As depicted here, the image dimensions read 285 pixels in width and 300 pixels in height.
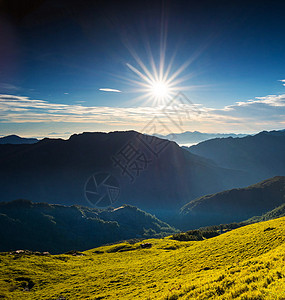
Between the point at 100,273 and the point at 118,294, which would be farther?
the point at 100,273

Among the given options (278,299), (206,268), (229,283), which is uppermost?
(278,299)

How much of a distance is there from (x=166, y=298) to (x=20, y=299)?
43520mm

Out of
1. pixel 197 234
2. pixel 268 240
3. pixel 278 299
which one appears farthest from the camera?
pixel 197 234

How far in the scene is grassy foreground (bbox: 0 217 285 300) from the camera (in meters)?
17.2

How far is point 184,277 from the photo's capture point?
31.9 metres

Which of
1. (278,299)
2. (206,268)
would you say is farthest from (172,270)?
(278,299)

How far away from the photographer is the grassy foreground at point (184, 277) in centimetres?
1717

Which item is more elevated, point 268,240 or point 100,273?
point 268,240

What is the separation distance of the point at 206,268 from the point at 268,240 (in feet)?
47.7

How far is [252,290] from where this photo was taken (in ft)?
49.6

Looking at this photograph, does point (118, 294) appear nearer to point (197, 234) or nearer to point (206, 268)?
point (206, 268)

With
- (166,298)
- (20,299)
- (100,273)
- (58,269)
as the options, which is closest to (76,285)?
(100,273)

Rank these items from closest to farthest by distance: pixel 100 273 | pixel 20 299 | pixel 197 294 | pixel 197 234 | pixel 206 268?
pixel 197 294
pixel 206 268
pixel 20 299
pixel 100 273
pixel 197 234

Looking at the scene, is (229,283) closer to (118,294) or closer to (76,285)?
(118,294)
